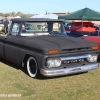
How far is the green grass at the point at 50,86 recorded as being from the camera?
4.18 m

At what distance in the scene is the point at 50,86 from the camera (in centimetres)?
476

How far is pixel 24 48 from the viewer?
5.41 meters

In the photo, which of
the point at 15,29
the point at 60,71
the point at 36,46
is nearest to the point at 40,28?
the point at 15,29

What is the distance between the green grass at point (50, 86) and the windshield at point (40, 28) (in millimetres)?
1182

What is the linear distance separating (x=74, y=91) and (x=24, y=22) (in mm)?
2544

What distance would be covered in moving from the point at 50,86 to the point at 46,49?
2.85 ft

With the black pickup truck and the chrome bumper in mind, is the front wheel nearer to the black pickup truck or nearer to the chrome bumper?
the black pickup truck

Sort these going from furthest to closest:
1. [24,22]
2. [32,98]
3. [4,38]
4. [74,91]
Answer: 1. [4,38]
2. [24,22]
3. [74,91]
4. [32,98]

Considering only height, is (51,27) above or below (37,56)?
above

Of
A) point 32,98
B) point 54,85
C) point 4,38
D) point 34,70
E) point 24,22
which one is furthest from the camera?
point 4,38

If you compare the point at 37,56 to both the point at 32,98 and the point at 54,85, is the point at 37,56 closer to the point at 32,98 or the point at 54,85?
the point at 54,85

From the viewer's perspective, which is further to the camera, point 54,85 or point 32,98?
point 54,85

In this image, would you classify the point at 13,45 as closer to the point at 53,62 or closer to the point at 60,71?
the point at 53,62

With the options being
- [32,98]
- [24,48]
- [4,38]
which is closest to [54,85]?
[32,98]
